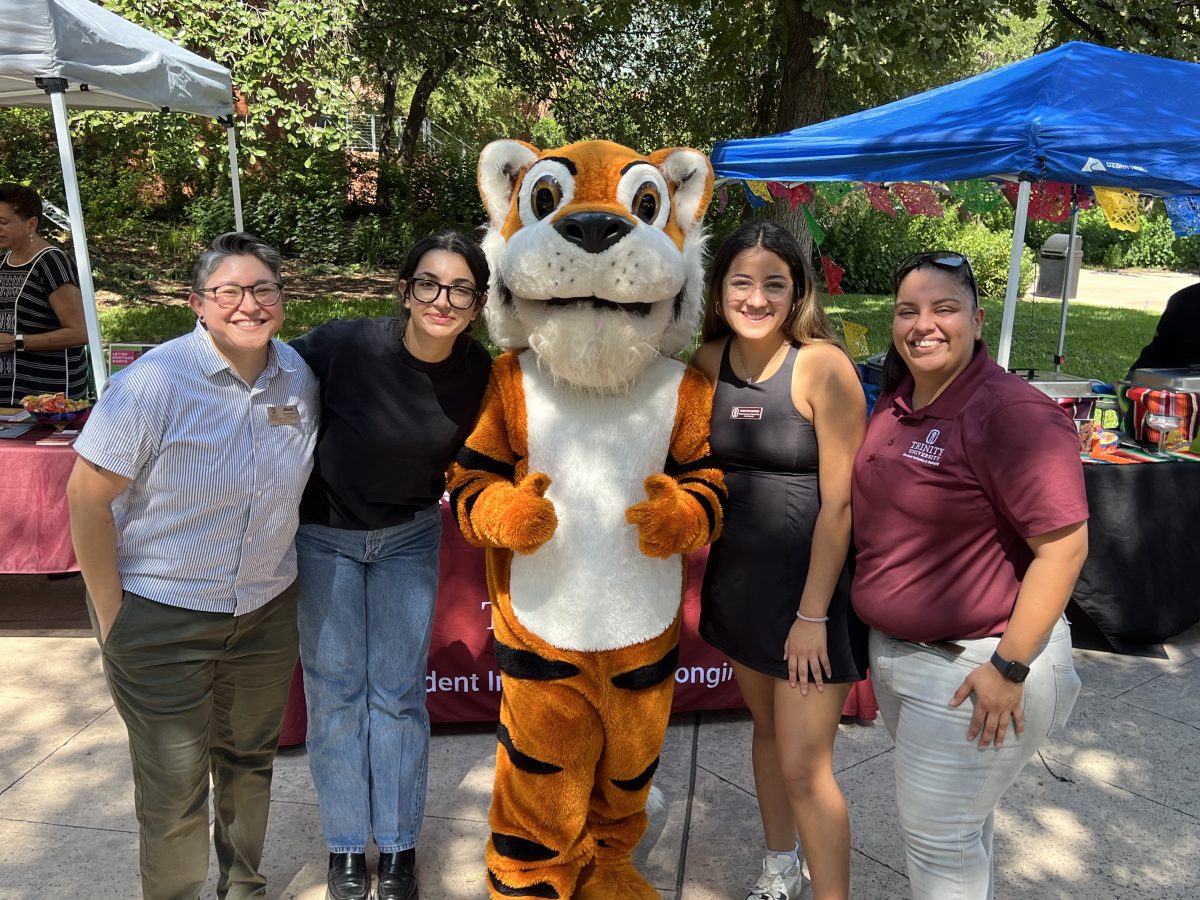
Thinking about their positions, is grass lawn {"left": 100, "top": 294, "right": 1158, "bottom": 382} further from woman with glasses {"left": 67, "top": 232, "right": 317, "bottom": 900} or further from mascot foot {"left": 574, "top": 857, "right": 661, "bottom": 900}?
woman with glasses {"left": 67, "top": 232, "right": 317, "bottom": 900}

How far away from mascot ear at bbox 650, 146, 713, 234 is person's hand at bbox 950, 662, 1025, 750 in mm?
1406

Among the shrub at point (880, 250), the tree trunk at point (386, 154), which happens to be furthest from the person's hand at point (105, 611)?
the shrub at point (880, 250)

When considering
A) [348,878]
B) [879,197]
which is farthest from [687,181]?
[879,197]

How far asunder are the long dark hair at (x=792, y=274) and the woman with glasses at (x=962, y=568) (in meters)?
0.29

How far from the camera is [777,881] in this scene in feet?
8.77

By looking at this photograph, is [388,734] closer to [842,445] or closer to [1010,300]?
[842,445]

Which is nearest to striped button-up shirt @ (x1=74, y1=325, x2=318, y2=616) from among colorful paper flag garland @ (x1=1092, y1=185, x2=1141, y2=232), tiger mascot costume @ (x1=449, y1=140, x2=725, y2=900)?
tiger mascot costume @ (x1=449, y1=140, x2=725, y2=900)

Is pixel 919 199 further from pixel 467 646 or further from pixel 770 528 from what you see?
pixel 770 528

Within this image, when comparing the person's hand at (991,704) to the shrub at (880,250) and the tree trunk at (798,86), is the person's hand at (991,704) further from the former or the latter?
the shrub at (880,250)

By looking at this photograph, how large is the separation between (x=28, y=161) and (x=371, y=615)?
15.3m

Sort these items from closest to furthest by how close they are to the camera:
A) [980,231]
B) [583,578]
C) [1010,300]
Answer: [583,578] < [1010,300] < [980,231]

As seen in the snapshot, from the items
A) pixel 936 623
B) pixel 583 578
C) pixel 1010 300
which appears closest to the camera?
pixel 936 623

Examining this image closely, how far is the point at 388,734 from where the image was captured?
103 inches

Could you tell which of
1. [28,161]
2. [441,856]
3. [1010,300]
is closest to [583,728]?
[441,856]
